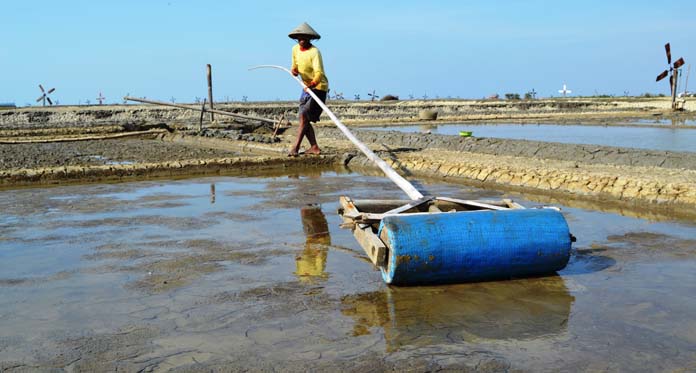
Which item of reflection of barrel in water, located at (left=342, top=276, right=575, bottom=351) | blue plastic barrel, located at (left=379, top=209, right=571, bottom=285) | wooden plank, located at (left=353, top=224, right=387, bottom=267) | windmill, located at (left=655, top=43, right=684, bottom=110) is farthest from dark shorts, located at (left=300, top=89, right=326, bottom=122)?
windmill, located at (left=655, top=43, right=684, bottom=110)

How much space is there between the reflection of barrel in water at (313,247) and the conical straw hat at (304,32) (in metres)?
3.77

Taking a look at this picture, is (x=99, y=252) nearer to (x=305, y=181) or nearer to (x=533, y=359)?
(x=533, y=359)

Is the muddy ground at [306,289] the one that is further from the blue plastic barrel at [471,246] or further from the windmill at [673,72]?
the windmill at [673,72]

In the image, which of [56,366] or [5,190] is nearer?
[56,366]

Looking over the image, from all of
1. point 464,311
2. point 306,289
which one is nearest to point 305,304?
point 306,289

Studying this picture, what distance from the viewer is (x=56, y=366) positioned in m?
2.71

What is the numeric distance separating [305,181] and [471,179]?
204cm

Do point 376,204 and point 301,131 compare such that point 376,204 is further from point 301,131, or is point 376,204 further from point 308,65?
point 301,131

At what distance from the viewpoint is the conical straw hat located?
9.28 meters

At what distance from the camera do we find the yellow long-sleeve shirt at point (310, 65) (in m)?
9.27

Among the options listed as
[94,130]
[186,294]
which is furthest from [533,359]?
[94,130]

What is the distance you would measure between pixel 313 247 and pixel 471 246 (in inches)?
56.7

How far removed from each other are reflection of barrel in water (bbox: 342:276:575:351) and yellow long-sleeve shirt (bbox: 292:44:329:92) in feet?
19.8

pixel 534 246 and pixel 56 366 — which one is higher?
pixel 534 246
